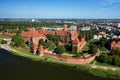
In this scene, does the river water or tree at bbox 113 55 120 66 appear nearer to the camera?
the river water

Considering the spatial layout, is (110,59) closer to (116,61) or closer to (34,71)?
(116,61)

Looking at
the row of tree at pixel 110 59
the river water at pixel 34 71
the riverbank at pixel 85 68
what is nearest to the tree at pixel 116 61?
the row of tree at pixel 110 59

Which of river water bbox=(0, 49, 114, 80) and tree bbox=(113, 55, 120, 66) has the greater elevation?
tree bbox=(113, 55, 120, 66)

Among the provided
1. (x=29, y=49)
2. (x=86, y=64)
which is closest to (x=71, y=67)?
(x=86, y=64)

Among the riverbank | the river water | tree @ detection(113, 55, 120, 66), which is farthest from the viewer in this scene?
tree @ detection(113, 55, 120, 66)

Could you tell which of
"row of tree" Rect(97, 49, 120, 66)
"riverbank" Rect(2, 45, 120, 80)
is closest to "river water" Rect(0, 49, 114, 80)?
"riverbank" Rect(2, 45, 120, 80)

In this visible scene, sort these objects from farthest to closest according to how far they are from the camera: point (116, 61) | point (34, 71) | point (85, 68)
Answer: point (116, 61), point (85, 68), point (34, 71)

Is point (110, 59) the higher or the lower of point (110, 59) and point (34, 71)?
the higher

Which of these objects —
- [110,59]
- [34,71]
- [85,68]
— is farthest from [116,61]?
[34,71]

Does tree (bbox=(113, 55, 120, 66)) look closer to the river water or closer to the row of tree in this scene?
the row of tree

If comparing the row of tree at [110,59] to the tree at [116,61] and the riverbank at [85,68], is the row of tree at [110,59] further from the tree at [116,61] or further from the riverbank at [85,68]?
the riverbank at [85,68]
